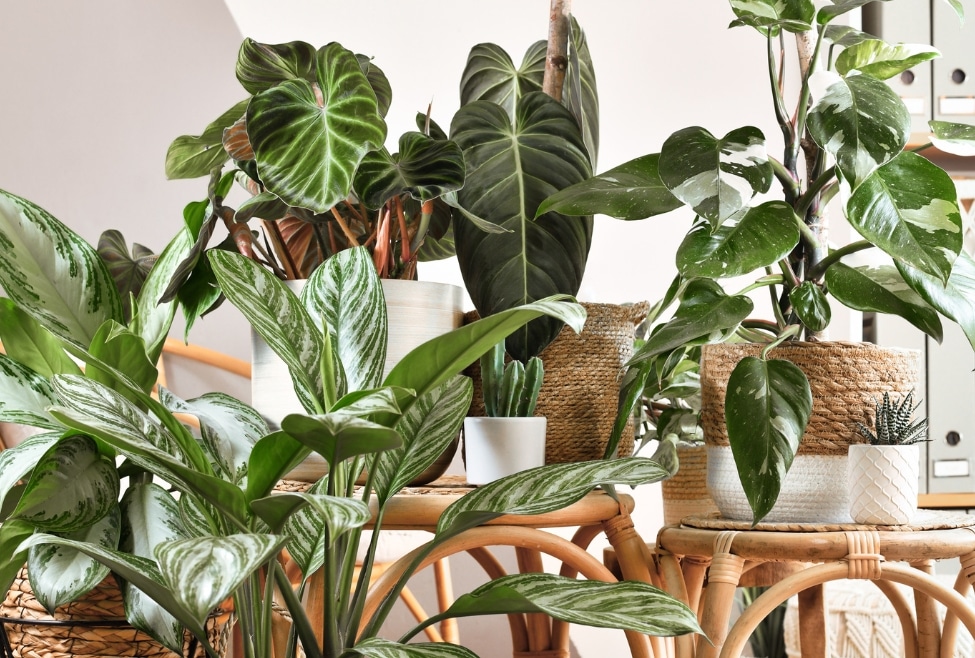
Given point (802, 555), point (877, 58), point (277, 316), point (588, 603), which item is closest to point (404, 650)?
point (588, 603)

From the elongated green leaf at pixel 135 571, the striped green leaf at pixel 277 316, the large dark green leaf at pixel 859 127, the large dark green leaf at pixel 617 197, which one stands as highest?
the large dark green leaf at pixel 859 127

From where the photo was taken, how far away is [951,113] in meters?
2.00

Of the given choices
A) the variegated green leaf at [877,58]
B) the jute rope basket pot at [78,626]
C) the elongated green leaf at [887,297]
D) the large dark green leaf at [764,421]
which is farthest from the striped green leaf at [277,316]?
the variegated green leaf at [877,58]

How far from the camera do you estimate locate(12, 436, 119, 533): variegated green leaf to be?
70cm

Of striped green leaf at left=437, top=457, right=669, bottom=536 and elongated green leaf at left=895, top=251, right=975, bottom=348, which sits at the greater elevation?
elongated green leaf at left=895, top=251, right=975, bottom=348

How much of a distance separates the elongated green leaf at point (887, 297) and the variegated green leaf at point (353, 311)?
45 centimetres

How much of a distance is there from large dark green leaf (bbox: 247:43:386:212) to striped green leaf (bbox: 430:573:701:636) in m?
0.35

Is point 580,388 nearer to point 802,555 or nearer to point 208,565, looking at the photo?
point 802,555

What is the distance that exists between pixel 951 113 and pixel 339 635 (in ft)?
6.13

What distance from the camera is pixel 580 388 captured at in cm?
99

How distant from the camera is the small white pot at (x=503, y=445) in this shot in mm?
902

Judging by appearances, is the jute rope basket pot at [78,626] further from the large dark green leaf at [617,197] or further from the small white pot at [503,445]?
the large dark green leaf at [617,197]

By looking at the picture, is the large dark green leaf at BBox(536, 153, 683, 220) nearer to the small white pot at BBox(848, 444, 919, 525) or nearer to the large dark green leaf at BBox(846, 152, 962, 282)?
the large dark green leaf at BBox(846, 152, 962, 282)

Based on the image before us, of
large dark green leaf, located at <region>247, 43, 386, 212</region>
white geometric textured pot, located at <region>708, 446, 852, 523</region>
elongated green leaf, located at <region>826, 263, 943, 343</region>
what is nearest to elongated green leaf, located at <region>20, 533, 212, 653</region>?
large dark green leaf, located at <region>247, 43, 386, 212</region>
